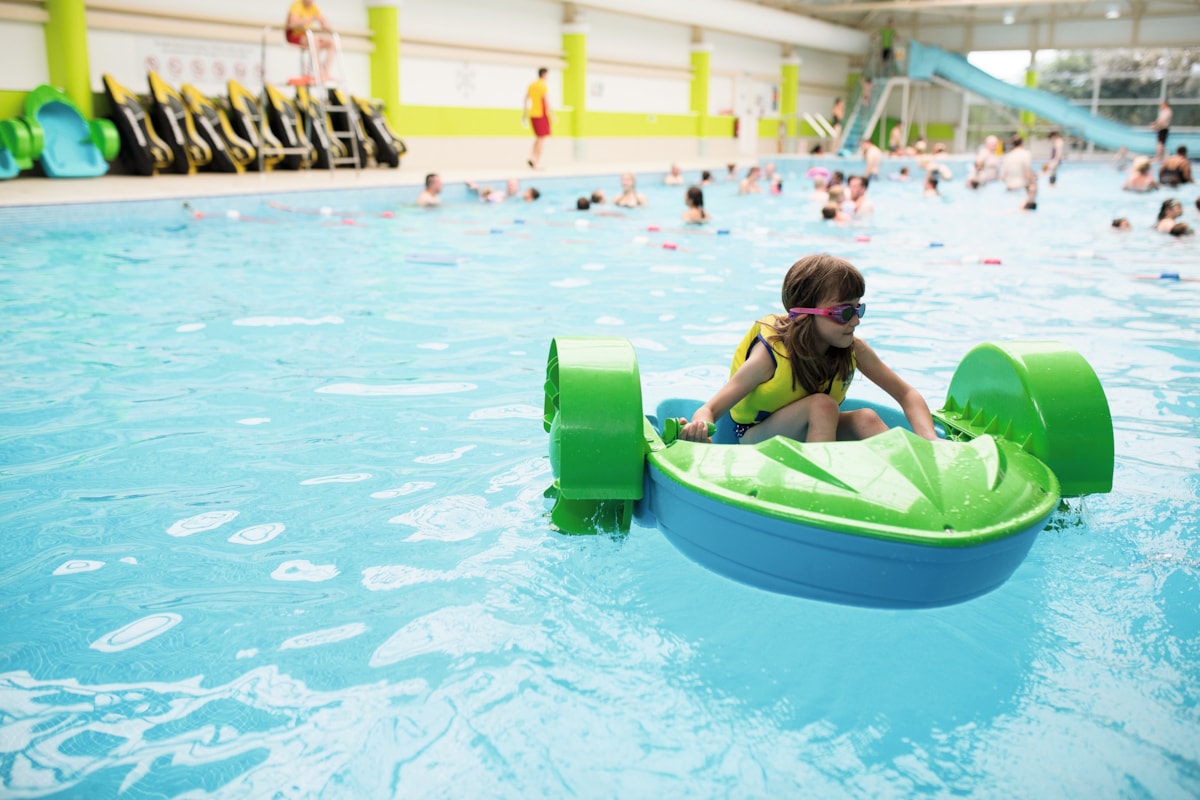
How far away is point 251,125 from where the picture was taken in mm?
13750

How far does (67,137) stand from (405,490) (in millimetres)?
11467

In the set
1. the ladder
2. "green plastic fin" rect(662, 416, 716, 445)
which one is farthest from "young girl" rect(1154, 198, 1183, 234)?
"green plastic fin" rect(662, 416, 716, 445)

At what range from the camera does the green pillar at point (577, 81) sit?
20938 millimetres

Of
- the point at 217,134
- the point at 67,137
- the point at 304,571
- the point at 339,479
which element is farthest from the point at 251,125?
the point at 304,571

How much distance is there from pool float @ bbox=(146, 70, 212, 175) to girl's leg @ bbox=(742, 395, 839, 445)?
12.3 metres

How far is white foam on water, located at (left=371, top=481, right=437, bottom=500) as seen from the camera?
3.33 meters

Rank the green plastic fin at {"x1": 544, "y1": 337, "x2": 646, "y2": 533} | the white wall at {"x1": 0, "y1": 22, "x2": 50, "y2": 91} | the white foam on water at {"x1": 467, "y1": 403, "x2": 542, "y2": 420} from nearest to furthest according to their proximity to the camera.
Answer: the green plastic fin at {"x1": 544, "y1": 337, "x2": 646, "y2": 533} < the white foam on water at {"x1": 467, "y1": 403, "x2": 542, "y2": 420} < the white wall at {"x1": 0, "y1": 22, "x2": 50, "y2": 91}

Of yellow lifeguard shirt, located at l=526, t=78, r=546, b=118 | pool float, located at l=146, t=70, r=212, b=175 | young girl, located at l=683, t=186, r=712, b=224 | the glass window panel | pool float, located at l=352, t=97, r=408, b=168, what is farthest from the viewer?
the glass window panel

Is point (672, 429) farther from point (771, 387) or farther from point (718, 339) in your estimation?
point (718, 339)

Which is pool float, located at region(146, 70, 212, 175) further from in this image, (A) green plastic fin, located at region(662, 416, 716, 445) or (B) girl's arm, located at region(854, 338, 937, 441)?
(B) girl's arm, located at region(854, 338, 937, 441)

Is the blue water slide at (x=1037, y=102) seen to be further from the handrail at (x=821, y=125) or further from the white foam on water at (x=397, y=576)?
the white foam on water at (x=397, y=576)

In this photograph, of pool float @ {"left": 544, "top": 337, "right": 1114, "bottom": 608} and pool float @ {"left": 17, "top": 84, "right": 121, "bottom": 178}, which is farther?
pool float @ {"left": 17, "top": 84, "right": 121, "bottom": 178}

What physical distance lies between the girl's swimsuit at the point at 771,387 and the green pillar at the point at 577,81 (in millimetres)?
19450

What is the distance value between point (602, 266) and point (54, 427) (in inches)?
220
